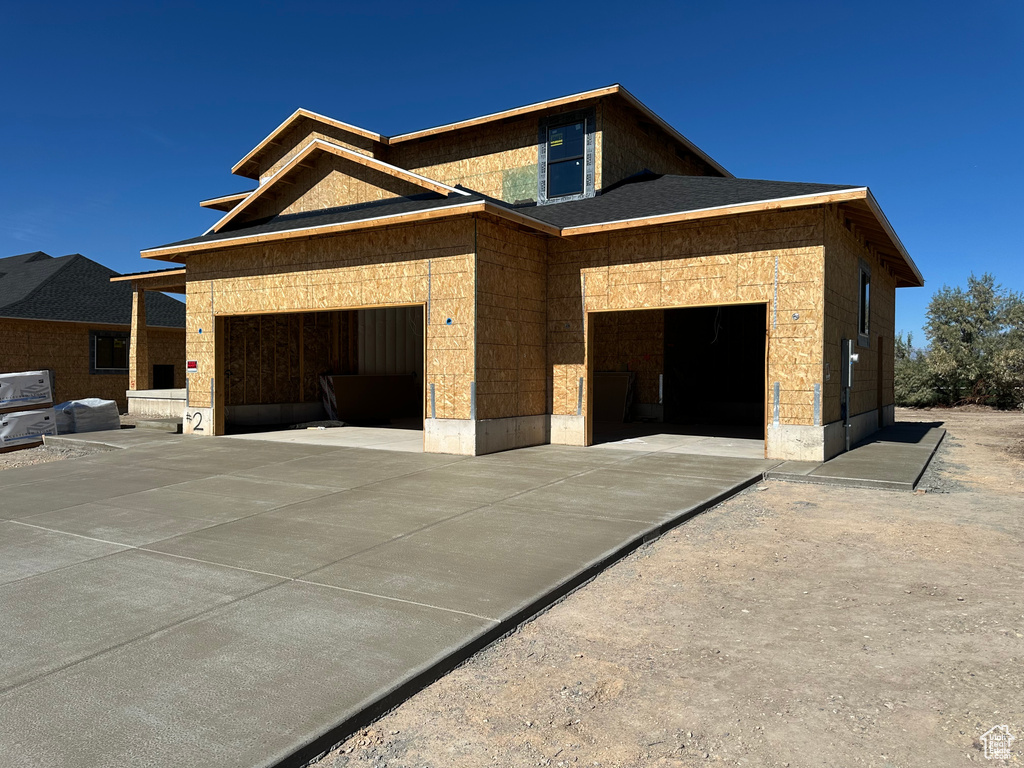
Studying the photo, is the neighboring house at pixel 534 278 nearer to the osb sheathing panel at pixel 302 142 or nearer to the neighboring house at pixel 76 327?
the osb sheathing panel at pixel 302 142

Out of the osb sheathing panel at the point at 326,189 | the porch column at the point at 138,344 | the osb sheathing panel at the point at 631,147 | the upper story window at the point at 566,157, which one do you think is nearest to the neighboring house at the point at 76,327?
the porch column at the point at 138,344

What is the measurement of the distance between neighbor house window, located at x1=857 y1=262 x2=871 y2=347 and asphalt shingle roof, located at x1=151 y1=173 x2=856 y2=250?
3.39 metres

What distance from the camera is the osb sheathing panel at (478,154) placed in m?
18.3

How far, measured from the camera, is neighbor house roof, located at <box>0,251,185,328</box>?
2784 cm

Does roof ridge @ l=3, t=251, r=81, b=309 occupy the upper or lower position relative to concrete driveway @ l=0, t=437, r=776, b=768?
upper

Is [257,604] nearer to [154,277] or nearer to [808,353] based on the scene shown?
[808,353]

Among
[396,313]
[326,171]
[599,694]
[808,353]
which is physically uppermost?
[326,171]

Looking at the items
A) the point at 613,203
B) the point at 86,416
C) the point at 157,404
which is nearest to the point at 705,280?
the point at 613,203

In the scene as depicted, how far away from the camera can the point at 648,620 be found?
16.2 feet

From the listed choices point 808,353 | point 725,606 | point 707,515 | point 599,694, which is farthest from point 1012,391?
point 599,694

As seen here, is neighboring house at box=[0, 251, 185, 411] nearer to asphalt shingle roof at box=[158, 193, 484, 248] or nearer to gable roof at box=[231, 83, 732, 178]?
gable roof at box=[231, 83, 732, 178]

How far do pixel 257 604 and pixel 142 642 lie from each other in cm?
82

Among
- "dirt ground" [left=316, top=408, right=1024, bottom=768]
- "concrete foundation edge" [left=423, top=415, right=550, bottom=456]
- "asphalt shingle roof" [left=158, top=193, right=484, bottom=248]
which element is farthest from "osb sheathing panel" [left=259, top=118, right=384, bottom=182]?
"dirt ground" [left=316, top=408, right=1024, bottom=768]

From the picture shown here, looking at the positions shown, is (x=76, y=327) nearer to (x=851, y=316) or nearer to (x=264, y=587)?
(x=264, y=587)
